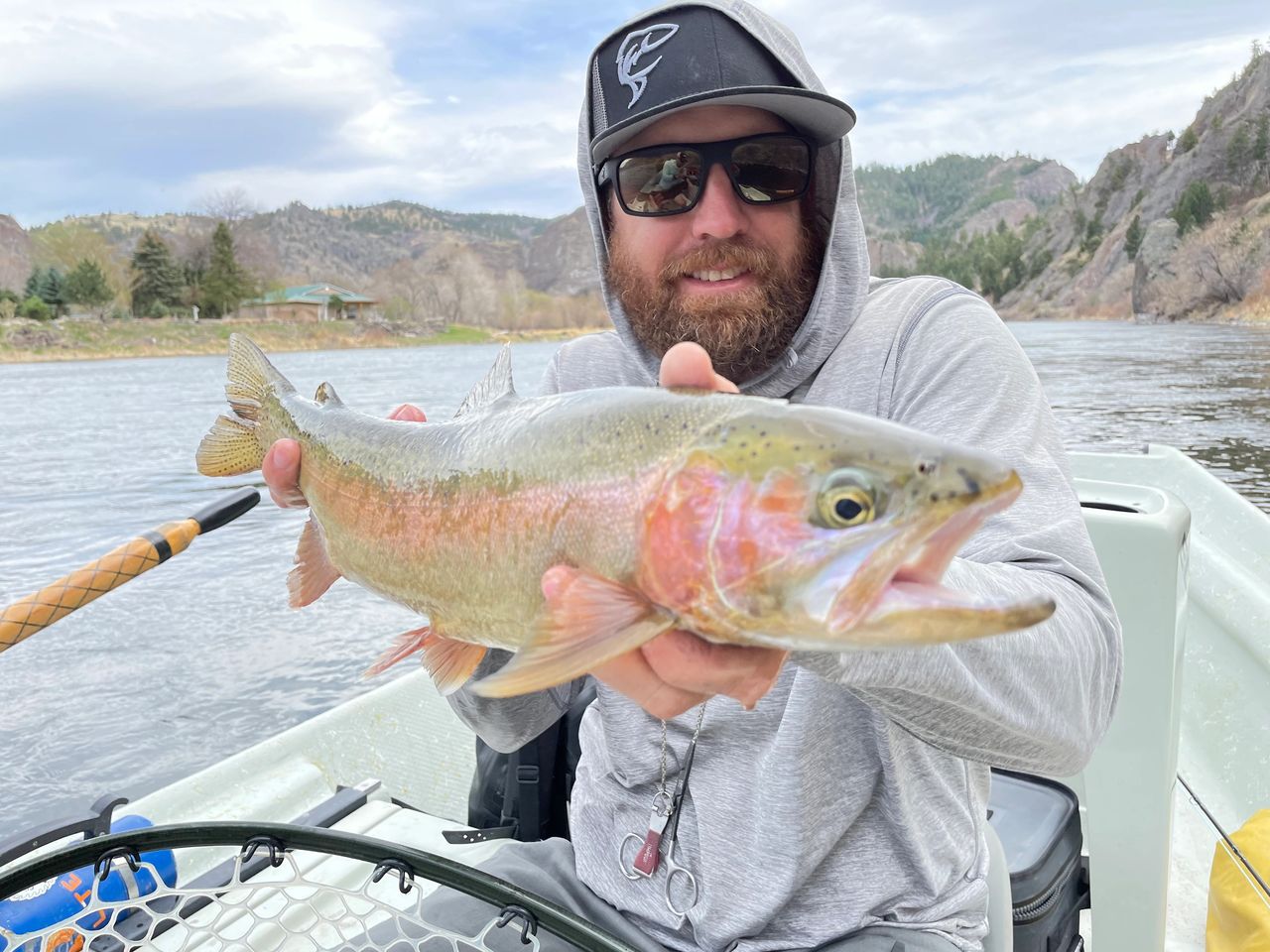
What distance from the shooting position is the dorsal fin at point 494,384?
1.99 m

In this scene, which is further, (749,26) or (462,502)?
(749,26)

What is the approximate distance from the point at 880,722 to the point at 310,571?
4.78ft

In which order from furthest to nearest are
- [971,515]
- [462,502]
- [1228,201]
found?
[1228,201] → [462,502] → [971,515]

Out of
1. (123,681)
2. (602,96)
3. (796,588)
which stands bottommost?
(123,681)

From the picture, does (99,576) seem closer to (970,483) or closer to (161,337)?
(970,483)

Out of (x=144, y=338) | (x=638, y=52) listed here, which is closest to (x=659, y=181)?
(x=638, y=52)

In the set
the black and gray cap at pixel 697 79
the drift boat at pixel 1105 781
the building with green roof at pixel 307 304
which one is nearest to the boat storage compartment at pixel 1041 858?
the drift boat at pixel 1105 781

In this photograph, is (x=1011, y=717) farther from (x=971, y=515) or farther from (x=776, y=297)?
(x=776, y=297)

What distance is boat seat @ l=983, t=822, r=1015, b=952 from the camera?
2.13 meters

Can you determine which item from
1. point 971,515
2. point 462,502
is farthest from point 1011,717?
point 462,502

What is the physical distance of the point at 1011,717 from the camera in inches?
60.3

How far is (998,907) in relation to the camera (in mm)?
2176

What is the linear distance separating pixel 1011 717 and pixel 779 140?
1.67 metres

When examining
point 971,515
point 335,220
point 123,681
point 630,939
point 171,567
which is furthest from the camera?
point 335,220
